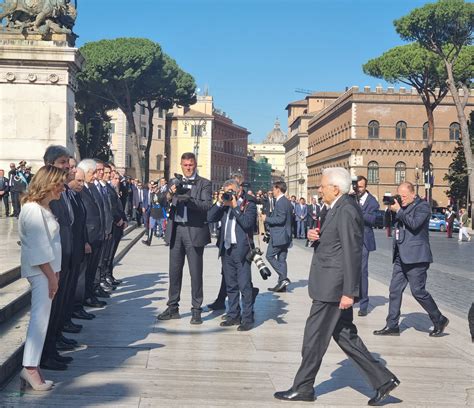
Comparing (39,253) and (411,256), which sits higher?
(39,253)

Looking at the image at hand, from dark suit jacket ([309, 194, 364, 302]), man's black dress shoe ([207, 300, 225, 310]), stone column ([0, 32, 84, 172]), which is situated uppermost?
stone column ([0, 32, 84, 172])

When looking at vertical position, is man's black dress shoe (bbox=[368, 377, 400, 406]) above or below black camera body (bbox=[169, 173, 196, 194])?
below

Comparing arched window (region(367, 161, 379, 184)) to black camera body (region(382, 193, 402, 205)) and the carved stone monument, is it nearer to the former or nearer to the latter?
the carved stone monument

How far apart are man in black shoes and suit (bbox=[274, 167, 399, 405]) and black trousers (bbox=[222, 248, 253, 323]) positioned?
3288 mm

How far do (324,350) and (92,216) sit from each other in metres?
4.40

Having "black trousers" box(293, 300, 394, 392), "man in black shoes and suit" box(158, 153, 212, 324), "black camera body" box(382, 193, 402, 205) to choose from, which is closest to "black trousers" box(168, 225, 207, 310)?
"man in black shoes and suit" box(158, 153, 212, 324)

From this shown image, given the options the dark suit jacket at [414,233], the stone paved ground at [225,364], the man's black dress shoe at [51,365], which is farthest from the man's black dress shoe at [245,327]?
the man's black dress shoe at [51,365]

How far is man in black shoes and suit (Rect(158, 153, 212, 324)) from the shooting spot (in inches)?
358

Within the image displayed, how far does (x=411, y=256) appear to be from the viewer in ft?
28.9

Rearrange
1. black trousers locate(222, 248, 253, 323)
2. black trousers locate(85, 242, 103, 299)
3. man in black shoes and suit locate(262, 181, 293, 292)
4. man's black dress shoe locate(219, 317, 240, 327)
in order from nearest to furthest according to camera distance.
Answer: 1. man's black dress shoe locate(219, 317, 240, 327)
2. black trousers locate(222, 248, 253, 323)
3. black trousers locate(85, 242, 103, 299)
4. man in black shoes and suit locate(262, 181, 293, 292)

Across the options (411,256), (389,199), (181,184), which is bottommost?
(411,256)

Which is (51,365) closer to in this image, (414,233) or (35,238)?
(35,238)

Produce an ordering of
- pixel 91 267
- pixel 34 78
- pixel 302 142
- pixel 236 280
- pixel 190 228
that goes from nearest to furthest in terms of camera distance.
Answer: pixel 190 228, pixel 236 280, pixel 91 267, pixel 34 78, pixel 302 142

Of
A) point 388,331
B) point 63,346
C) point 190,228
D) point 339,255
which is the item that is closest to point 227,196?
point 190,228
